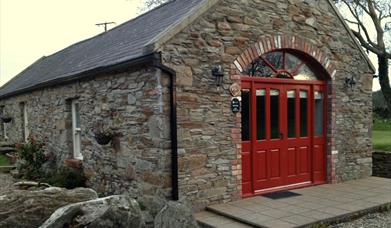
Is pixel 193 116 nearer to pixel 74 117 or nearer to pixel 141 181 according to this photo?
pixel 141 181

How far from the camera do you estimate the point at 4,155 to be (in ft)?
52.7

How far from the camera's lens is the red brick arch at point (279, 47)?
730cm

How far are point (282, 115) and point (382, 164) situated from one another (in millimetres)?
5851

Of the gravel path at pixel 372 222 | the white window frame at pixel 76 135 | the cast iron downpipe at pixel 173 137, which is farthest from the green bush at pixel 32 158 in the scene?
the gravel path at pixel 372 222

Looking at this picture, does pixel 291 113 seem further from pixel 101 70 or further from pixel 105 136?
pixel 101 70

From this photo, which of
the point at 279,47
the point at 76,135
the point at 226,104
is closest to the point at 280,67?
the point at 279,47

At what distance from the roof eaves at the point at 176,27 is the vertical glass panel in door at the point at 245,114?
182 centimetres

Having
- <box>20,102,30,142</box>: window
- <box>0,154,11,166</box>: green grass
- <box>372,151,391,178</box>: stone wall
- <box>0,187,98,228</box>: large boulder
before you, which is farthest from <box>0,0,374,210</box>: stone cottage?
<box>0,154,11,166</box>: green grass

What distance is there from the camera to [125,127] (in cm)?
739

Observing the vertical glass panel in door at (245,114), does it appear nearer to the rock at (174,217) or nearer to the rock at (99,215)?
the rock at (174,217)

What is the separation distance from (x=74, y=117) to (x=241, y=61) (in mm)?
5335

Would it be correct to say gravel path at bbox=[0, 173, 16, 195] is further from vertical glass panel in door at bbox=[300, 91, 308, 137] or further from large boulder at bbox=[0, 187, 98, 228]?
vertical glass panel in door at bbox=[300, 91, 308, 137]

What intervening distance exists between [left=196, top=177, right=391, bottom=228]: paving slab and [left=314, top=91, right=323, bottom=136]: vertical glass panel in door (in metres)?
1.33

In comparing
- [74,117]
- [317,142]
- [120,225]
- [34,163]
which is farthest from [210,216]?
[34,163]
